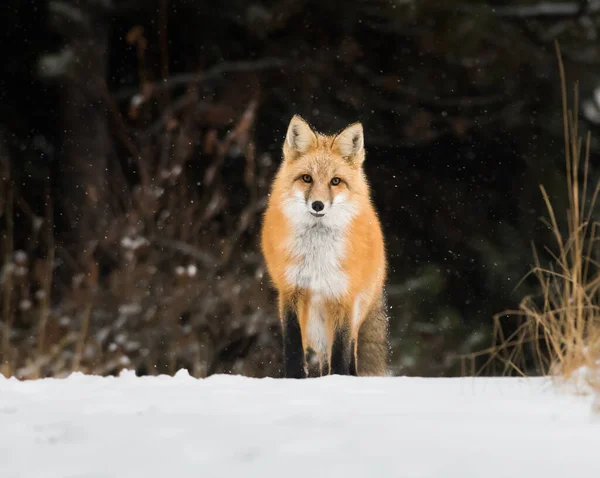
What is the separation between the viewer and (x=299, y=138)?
4.43 metres

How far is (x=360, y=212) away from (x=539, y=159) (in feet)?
15.7

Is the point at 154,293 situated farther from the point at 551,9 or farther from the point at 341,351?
the point at 551,9

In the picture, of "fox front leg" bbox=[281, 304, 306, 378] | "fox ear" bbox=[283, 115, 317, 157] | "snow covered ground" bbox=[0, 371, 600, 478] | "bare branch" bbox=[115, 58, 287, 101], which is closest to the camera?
"snow covered ground" bbox=[0, 371, 600, 478]

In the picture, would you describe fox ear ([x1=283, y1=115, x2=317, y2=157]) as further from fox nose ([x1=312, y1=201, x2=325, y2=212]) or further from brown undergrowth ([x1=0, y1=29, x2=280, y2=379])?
brown undergrowth ([x1=0, y1=29, x2=280, y2=379])

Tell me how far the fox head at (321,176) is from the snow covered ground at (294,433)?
1322 millimetres

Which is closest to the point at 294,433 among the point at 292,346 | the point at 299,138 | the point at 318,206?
the point at 292,346

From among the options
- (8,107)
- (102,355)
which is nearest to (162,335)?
(102,355)

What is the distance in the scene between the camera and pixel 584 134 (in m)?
8.62

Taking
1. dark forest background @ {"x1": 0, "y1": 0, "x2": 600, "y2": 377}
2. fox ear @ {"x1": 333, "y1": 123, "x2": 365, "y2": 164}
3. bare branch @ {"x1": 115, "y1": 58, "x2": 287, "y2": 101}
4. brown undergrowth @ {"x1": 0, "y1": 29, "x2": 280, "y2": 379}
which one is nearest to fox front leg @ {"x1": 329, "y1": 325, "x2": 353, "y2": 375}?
fox ear @ {"x1": 333, "y1": 123, "x2": 365, "y2": 164}

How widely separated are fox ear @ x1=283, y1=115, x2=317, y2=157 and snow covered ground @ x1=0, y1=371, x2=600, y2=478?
165 cm

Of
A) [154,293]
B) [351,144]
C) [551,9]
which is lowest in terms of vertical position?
[154,293]

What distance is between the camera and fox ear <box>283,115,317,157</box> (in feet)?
14.4

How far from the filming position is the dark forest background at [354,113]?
848 centimetres

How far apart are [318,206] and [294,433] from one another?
1.95 meters
